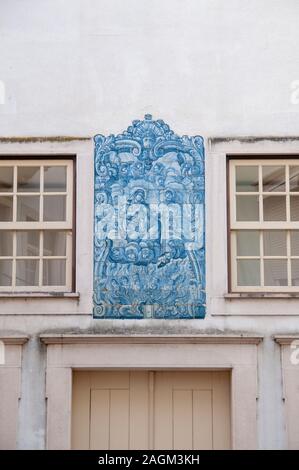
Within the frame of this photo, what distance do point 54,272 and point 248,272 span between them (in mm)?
2256

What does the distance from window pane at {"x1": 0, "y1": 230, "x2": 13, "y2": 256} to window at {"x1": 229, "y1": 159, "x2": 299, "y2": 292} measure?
258cm

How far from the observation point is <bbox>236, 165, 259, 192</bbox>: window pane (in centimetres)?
1253

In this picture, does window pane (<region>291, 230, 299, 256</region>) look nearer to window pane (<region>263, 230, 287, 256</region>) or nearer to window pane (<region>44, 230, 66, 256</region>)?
window pane (<region>263, 230, 287, 256</region>)

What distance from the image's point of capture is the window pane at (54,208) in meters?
12.5

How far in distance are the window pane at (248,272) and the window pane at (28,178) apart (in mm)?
2556

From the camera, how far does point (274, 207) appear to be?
1249 cm

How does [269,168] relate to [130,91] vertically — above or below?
below

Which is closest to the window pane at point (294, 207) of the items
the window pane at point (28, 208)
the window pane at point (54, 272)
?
the window pane at point (54, 272)

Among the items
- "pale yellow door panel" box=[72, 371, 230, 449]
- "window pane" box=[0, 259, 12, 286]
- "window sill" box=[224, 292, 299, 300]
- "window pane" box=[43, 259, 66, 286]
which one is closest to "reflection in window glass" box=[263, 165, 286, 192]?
"window sill" box=[224, 292, 299, 300]

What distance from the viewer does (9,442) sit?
11938 mm

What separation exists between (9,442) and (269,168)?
4.34 m
